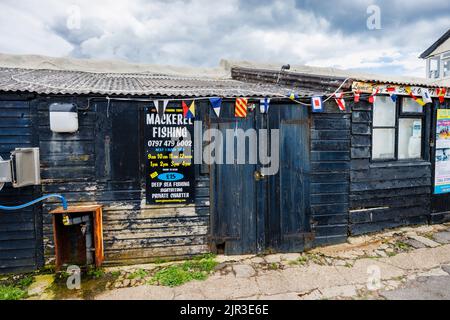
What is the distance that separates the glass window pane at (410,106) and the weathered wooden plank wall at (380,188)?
1188 millimetres

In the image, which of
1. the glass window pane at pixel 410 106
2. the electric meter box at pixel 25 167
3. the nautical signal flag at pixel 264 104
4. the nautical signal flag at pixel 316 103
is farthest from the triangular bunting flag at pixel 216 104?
the glass window pane at pixel 410 106

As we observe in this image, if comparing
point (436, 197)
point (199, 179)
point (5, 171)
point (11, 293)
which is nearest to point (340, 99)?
point (199, 179)

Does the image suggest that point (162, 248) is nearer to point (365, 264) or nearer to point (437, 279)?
point (365, 264)

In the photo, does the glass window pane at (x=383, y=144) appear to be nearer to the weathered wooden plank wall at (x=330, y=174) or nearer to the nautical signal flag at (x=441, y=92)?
the weathered wooden plank wall at (x=330, y=174)

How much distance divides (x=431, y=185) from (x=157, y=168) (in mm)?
6830

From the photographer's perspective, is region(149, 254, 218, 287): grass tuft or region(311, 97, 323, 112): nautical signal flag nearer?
region(149, 254, 218, 287): grass tuft

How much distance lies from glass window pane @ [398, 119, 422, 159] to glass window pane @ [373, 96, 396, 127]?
0.39 meters

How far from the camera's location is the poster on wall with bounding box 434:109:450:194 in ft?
21.8

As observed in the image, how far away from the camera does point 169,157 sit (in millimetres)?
4945

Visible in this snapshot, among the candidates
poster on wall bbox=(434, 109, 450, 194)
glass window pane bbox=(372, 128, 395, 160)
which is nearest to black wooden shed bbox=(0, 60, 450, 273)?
glass window pane bbox=(372, 128, 395, 160)

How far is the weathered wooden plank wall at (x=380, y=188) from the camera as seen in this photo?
19.0 ft

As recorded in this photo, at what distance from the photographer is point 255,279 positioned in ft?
14.6

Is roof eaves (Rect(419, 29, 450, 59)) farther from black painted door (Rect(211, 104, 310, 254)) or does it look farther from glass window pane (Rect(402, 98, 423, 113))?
black painted door (Rect(211, 104, 310, 254))
